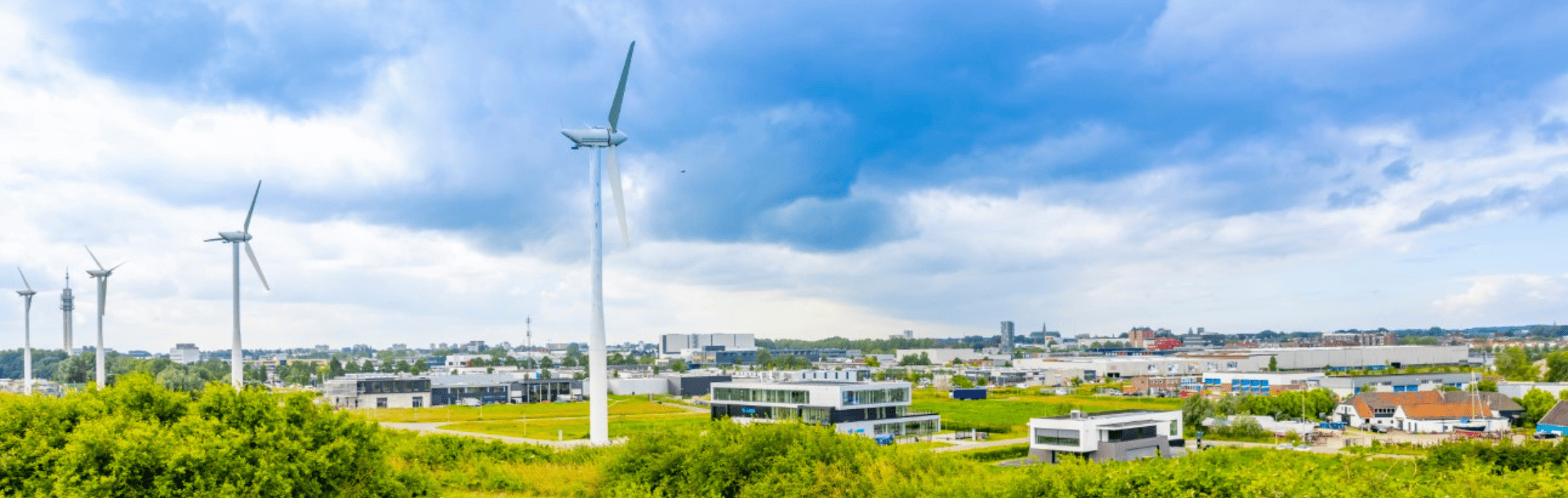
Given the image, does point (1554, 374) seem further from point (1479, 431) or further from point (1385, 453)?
point (1385, 453)

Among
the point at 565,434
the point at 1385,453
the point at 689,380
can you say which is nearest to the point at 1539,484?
the point at 1385,453

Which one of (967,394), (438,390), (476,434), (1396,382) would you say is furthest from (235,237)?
(1396,382)

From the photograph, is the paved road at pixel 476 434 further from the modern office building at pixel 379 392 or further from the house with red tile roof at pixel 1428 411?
the house with red tile roof at pixel 1428 411

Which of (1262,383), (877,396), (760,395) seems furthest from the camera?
(1262,383)

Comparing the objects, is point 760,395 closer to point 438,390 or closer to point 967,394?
point 967,394

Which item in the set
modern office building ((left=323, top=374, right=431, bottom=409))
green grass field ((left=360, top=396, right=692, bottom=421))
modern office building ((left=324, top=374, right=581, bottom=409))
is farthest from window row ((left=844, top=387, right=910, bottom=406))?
modern office building ((left=323, top=374, right=431, bottom=409))
